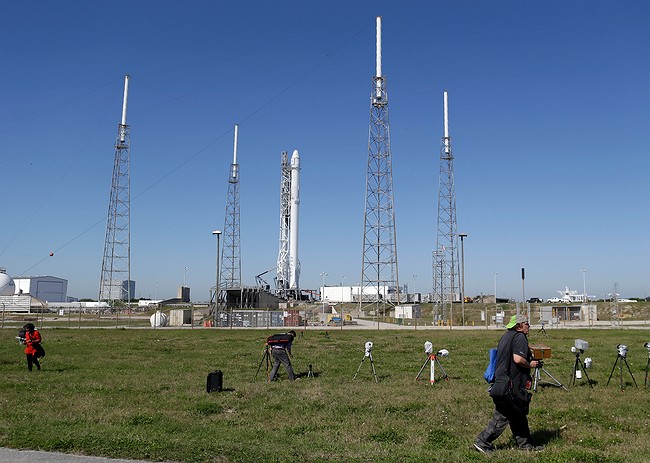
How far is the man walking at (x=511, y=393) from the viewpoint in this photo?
8.83 meters

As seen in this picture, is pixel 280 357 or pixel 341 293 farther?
pixel 341 293

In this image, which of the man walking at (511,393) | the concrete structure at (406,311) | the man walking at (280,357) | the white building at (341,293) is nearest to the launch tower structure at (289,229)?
the white building at (341,293)

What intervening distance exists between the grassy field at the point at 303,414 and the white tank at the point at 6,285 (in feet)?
381

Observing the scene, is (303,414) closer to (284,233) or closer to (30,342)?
(30,342)

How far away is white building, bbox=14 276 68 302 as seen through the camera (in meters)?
152

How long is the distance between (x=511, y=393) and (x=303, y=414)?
187 inches

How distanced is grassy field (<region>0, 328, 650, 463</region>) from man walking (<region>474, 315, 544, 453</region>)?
0.99 feet

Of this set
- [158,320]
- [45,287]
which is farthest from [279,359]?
[45,287]

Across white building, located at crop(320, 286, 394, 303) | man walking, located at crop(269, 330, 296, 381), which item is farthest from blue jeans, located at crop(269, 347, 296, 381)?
white building, located at crop(320, 286, 394, 303)

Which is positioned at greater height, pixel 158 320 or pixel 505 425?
pixel 505 425

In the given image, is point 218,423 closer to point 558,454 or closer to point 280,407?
point 280,407

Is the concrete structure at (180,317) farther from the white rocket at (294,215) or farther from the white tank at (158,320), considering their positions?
the white rocket at (294,215)

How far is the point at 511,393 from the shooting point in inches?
347

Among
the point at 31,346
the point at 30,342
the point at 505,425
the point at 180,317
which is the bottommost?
the point at 180,317
